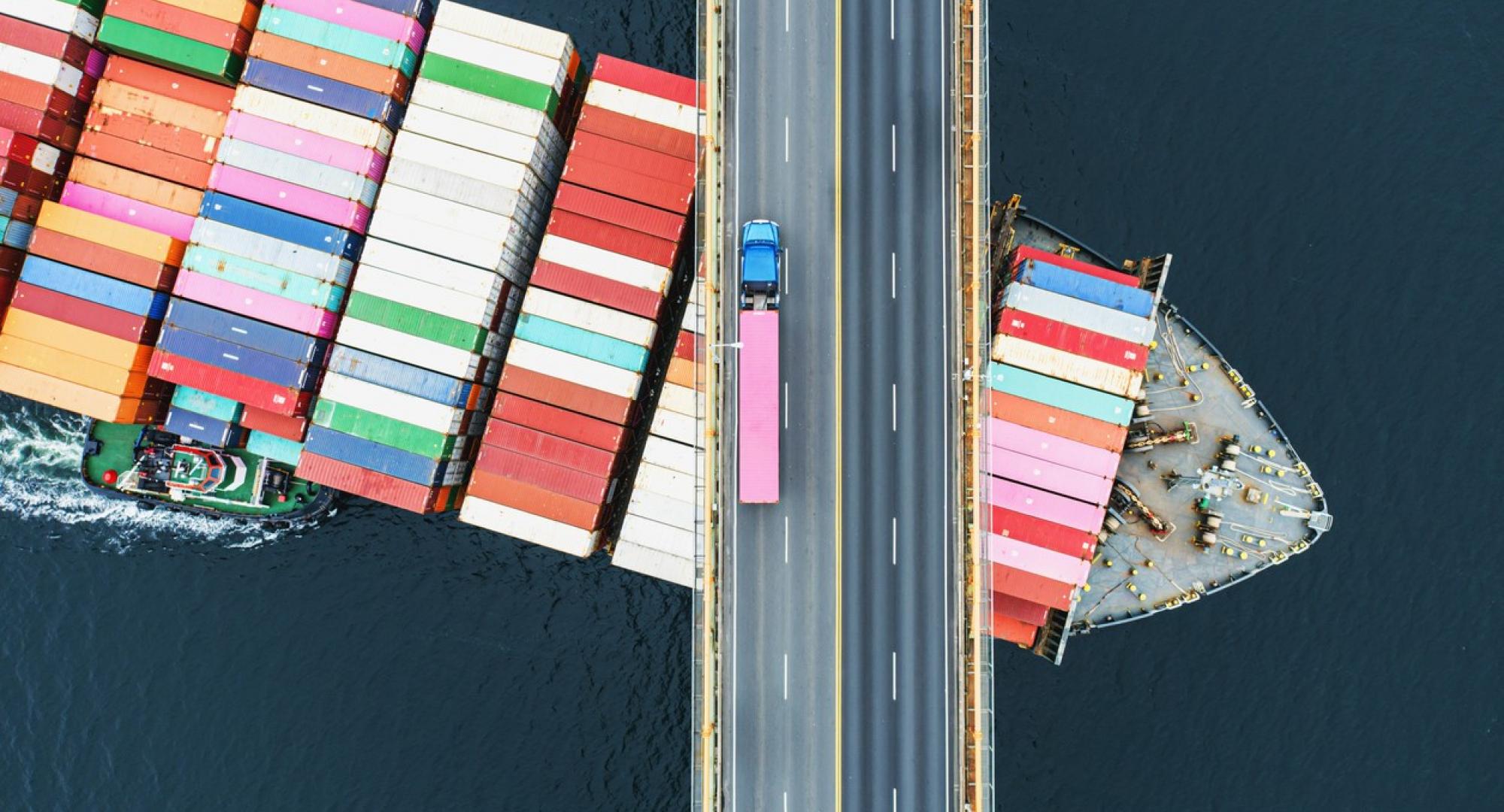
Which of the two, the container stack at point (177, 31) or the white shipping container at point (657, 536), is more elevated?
the container stack at point (177, 31)

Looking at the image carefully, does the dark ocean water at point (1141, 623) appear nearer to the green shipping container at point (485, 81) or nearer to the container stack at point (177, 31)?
the container stack at point (177, 31)

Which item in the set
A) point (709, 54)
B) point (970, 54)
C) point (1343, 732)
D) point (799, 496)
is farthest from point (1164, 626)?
point (709, 54)

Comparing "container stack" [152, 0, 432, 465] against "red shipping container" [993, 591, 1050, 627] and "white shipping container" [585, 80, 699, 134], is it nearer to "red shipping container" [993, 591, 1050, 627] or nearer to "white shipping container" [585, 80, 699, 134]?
"white shipping container" [585, 80, 699, 134]

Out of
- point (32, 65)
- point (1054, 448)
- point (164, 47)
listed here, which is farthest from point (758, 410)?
point (32, 65)

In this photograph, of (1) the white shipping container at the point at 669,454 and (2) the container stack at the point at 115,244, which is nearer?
(1) the white shipping container at the point at 669,454

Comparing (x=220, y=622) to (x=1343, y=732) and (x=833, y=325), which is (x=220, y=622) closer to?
(x=833, y=325)

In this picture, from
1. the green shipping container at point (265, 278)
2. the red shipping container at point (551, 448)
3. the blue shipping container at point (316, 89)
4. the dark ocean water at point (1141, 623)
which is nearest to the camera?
the red shipping container at point (551, 448)

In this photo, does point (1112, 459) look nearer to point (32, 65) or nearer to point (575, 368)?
point (575, 368)

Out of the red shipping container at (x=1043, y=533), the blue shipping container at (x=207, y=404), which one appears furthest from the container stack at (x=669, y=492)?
the blue shipping container at (x=207, y=404)
